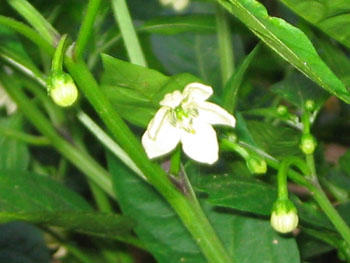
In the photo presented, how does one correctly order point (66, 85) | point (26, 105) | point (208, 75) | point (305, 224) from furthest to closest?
1. point (208, 75)
2. point (26, 105)
3. point (305, 224)
4. point (66, 85)

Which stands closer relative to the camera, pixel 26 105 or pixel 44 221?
pixel 44 221

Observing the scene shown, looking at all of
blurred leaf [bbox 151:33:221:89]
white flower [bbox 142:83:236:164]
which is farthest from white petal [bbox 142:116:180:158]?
blurred leaf [bbox 151:33:221:89]

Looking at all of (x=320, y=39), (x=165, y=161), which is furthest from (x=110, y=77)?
(x=320, y=39)

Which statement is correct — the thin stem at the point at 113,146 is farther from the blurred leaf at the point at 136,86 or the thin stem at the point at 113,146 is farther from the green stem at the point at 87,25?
the green stem at the point at 87,25

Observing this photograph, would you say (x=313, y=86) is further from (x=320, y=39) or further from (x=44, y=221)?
(x=44, y=221)

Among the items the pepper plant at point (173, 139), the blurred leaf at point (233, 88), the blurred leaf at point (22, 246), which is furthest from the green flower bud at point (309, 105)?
the blurred leaf at point (22, 246)
